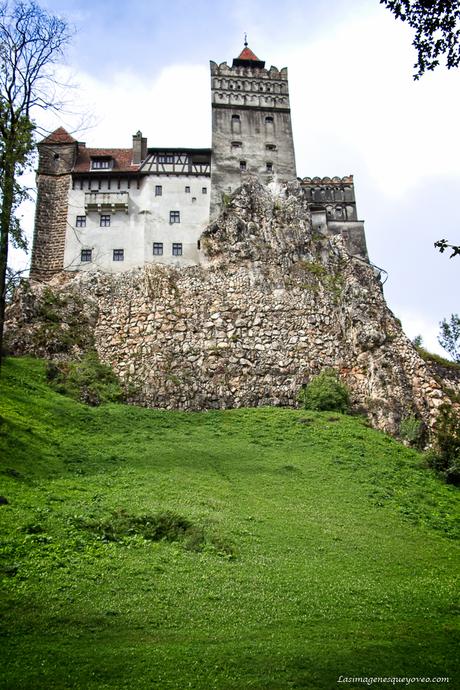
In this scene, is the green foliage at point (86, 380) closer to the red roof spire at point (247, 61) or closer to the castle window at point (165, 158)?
the castle window at point (165, 158)

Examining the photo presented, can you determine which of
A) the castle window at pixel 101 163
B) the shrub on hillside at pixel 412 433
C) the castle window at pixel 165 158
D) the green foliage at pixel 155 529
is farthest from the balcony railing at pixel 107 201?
the green foliage at pixel 155 529

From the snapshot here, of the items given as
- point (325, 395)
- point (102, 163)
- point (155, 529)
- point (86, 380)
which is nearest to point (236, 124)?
point (102, 163)

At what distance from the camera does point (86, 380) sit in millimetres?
40875

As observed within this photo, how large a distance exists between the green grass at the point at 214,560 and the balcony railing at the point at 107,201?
65.5 ft

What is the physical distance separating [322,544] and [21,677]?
11774 mm

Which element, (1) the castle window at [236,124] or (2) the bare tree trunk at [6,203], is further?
(1) the castle window at [236,124]

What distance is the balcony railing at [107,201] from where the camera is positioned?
50.4 metres

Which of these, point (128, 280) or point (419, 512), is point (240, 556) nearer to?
point (419, 512)

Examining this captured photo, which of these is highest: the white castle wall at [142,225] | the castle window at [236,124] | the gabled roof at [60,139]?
the castle window at [236,124]

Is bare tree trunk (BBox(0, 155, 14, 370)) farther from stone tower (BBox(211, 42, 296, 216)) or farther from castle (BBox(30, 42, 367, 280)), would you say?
stone tower (BBox(211, 42, 296, 216))

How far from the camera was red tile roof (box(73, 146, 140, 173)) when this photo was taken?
52.5 meters

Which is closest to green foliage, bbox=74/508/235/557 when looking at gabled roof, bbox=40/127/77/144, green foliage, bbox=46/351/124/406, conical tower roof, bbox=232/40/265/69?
green foliage, bbox=46/351/124/406

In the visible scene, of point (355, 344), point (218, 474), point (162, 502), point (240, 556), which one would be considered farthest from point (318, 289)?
point (240, 556)

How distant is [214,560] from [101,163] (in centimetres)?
4075
